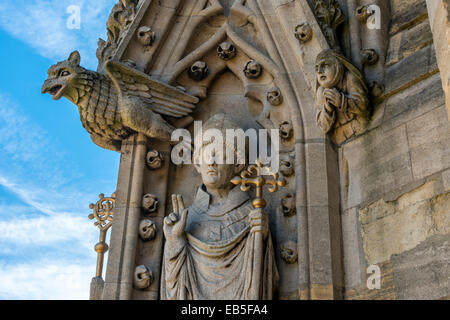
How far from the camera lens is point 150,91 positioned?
777cm

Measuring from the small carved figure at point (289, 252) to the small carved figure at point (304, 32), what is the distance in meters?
2.04

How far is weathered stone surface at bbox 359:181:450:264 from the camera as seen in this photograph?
594cm

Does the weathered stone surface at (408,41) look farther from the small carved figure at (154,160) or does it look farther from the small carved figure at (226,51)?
the small carved figure at (154,160)

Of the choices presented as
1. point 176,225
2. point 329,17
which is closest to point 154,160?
point 176,225

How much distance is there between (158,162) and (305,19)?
2048 millimetres

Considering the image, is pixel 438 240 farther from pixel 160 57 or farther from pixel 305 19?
pixel 160 57

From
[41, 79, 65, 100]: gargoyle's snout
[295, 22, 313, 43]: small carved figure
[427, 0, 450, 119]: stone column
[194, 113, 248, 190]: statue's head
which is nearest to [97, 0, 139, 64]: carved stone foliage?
[41, 79, 65, 100]: gargoyle's snout

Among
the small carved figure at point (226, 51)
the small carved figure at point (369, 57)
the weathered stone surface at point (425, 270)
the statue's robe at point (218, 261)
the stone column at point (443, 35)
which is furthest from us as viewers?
the small carved figure at point (226, 51)

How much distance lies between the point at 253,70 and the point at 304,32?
0.69m

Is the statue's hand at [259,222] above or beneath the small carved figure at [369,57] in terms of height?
beneath

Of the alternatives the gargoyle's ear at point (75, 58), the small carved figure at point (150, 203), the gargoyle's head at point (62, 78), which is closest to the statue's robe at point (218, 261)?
the small carved figure at point (150, 203)

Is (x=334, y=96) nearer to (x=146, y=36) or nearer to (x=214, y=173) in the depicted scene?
(x=214, y=173)

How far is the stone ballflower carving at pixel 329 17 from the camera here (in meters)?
7.25

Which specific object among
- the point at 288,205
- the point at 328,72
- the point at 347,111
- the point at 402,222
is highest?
the point at 328,72
